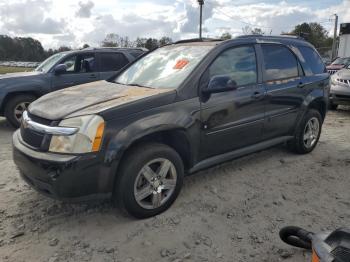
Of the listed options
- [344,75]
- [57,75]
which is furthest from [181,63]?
[344,75]

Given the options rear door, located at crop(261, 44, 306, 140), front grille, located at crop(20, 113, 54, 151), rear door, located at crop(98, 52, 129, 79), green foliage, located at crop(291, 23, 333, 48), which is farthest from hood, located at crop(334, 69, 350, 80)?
green foliage, located at crop(291, 23, 333, 48)

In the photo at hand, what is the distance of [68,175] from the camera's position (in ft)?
10.3

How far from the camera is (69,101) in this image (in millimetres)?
3793

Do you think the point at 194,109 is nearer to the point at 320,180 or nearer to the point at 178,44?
the point at 178,44

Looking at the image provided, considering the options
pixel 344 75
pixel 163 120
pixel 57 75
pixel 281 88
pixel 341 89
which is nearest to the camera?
pixel 163 120

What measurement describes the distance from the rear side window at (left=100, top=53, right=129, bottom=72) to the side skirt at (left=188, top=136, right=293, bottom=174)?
4.97 m

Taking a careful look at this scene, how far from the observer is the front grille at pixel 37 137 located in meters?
3.28

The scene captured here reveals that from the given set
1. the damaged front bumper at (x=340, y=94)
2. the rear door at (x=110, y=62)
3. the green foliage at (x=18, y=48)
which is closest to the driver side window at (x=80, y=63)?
the rear door at (x=110, y=62)

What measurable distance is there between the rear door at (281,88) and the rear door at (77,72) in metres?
4.81

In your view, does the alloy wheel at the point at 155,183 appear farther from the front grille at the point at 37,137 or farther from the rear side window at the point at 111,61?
the rear side window at the point at 111,61

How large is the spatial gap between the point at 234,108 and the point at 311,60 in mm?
2167

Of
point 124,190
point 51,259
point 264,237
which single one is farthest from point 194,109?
point 51,259

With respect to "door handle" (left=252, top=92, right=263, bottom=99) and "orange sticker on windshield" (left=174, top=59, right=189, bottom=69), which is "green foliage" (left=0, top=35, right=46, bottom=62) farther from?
"door handle" (left=252, top=92, right=263, bottom=99)

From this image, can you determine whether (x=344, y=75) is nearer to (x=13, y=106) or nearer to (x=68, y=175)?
(x=13, y=106)
